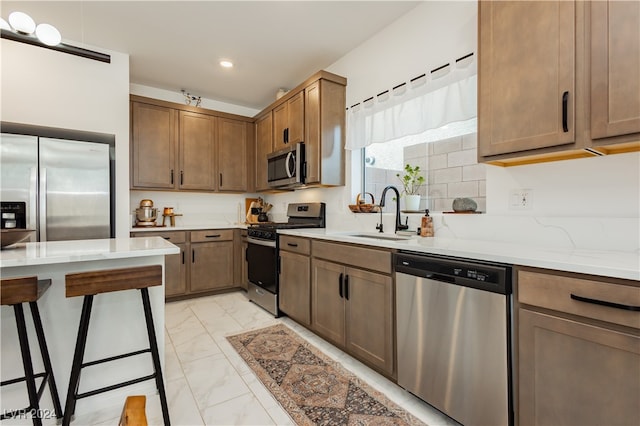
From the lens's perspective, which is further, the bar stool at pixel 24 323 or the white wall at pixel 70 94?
the white wall at pixel 70 94

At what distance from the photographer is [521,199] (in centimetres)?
184

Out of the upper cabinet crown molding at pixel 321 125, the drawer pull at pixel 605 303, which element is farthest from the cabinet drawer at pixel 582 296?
the upper cabinet crown molding at pixel 321 125

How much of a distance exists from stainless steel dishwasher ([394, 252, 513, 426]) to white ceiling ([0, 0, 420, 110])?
7.04 ft

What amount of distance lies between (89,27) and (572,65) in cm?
363

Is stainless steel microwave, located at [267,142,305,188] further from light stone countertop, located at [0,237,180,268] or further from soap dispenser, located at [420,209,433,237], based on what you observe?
light stone countertop, located at [0,237,180,268]

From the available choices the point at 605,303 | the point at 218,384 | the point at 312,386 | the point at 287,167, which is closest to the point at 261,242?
the point at 287,167

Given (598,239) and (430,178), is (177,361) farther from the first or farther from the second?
(598,239)

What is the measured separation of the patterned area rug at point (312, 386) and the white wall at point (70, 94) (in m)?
2.02

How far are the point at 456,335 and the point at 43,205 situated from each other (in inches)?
129

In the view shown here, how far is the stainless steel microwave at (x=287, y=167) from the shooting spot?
3.36 m

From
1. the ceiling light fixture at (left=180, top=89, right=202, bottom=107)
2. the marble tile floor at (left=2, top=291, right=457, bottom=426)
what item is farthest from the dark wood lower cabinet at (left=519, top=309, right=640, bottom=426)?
the ceiling light fixture at (left=180, top=89, right=202, bottom=107)

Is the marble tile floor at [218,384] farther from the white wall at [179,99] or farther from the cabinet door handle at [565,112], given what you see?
the white wall at [179,99]

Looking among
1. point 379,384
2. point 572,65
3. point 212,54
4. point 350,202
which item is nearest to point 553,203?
point 572,65

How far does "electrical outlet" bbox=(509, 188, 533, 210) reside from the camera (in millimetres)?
1803
